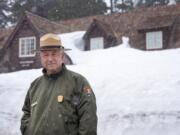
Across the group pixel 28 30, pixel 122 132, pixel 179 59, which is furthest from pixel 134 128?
pixel 28 30

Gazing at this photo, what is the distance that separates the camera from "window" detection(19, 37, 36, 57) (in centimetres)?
2609

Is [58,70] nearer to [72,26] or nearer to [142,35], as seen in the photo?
[142,35]

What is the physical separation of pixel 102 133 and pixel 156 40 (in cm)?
1386

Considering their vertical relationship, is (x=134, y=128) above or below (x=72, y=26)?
below

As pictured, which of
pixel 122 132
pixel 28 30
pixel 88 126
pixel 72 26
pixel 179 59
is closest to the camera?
pixel 88 126

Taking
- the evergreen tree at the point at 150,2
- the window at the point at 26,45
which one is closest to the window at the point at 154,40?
the window at the point at 26,45

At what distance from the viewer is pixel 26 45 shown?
2658 cm

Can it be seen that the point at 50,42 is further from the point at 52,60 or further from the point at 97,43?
the point at 97,43

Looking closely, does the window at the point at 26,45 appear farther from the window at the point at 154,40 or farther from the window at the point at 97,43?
the window at the point at 154,40

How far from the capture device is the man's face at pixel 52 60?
3.92 meters

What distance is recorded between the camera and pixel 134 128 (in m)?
10.9

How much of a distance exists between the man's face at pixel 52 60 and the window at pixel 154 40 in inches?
795

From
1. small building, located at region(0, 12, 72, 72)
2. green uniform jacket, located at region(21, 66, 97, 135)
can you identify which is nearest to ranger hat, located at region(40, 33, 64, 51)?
green uniform jacket, located at region(21, 66, 97, 135)

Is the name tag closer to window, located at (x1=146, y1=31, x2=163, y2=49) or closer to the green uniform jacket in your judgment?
the green uniform jacket
